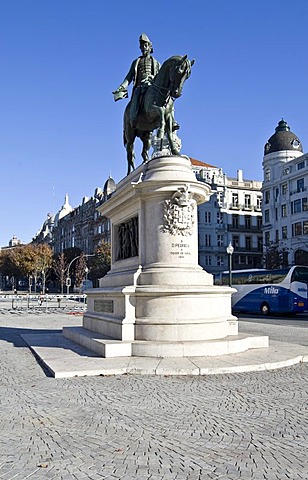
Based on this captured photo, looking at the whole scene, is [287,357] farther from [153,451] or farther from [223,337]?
[153,451]

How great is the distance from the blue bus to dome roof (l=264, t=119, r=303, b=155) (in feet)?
139

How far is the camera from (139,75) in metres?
15.2

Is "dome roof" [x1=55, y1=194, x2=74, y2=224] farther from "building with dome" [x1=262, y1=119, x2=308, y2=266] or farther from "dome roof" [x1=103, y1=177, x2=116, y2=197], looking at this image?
"building with dome" [x1=262, y1=119, x2=308, y2=266]

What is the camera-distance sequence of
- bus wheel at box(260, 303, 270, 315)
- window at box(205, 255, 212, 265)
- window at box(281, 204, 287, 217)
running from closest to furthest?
bus wheel at box(260, 303, 270, 315)
window at box(281, 204, 287, 217)
window at box(205, 255, 212, 265)

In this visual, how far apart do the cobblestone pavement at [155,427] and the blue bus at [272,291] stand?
933 inches

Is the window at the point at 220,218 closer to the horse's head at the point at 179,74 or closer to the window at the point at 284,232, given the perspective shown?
the window at the point at 284,232

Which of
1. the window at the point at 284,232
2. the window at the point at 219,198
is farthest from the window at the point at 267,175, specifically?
the window at the point at 219,198

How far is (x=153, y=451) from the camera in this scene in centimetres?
512

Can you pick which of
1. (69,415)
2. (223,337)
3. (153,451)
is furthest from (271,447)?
(223,337)

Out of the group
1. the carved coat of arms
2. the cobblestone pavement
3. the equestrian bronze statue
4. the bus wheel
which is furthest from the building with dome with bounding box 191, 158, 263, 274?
the cobblestone pavement

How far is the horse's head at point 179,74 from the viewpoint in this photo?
13.0 meters

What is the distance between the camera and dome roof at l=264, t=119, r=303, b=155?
75375 millimetres

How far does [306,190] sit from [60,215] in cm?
9608

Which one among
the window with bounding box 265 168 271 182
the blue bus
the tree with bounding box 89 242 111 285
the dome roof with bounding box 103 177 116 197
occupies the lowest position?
the blue bus
